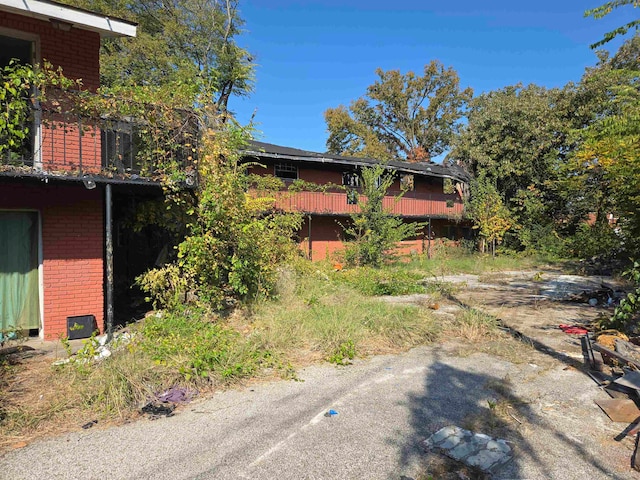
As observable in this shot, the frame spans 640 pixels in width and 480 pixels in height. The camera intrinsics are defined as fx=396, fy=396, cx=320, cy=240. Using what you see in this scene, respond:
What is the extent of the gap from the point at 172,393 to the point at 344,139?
3777 centimetres

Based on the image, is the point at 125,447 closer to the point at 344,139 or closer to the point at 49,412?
the point at 49,412

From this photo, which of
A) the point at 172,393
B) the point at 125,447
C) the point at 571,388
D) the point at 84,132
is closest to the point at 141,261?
the point at 84,132

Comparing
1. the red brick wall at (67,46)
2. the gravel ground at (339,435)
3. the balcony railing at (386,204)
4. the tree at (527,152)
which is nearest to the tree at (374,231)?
the balcony railing at (386,204)

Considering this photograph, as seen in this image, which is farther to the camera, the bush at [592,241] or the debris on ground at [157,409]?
the bush at [592,241]

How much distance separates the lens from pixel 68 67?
23.0 feet

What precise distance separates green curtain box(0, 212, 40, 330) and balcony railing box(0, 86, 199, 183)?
3.58 feet

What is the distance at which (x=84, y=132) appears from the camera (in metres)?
7.01

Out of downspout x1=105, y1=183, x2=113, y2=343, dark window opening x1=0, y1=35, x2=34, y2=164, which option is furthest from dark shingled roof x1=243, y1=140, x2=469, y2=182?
downspout x1=105, y1=183, x2=113, y2=343

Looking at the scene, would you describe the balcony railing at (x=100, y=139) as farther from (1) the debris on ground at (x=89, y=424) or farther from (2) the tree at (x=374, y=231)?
(2) the tree at (x=374, y=231)

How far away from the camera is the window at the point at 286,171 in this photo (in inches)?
770

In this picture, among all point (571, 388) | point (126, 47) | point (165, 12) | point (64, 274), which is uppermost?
point (165, 12)

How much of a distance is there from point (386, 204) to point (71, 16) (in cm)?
1650

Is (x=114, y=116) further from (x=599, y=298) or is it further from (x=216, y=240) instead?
(x=599, y=298)

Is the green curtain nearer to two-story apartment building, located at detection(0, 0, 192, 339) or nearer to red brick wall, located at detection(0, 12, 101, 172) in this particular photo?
two-story apartment building, located at detection(0, 0, 192, 339)
